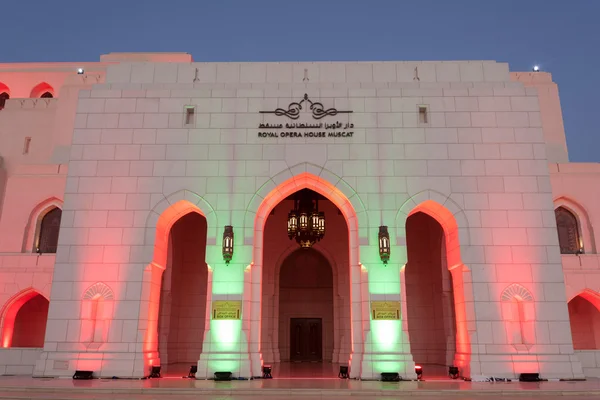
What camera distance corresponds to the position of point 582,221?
620 inches

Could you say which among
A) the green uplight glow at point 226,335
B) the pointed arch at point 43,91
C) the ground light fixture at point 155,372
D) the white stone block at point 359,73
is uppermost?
the pointed arch at point 43,91

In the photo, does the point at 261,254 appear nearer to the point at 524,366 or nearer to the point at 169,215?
the point at 169,215

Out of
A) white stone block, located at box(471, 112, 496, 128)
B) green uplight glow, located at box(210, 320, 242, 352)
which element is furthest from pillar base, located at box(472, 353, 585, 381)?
white stone block, located at box(471, 112, 496, 128)

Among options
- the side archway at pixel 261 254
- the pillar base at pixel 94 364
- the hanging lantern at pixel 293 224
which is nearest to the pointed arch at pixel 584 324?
the side archway at pixel 261 254

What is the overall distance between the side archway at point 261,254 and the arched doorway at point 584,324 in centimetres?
1009

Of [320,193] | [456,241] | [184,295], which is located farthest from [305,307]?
[456,241]

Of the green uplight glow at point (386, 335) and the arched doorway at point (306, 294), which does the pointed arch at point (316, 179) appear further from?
the arched doorway at point (306, 294)

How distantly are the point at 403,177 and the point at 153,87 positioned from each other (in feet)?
24.3

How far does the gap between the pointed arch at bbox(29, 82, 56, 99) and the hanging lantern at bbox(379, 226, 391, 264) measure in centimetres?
2177

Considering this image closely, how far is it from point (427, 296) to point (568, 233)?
5.51 metres

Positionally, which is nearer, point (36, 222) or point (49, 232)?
point (36, 222)

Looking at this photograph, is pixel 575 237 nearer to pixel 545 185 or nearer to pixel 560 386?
pixel 545 185

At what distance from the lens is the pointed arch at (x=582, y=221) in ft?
51.1

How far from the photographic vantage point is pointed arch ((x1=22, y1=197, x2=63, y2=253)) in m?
16.0
